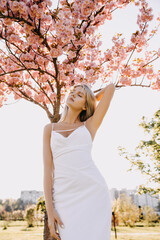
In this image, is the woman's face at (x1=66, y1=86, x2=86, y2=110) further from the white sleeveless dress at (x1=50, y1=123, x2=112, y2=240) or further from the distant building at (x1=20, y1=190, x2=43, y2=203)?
the distant building at (x1=20, y1=190, x2=43, y2=203)

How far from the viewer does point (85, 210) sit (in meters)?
1.62

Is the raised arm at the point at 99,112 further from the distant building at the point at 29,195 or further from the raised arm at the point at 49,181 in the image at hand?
the distant building at the point at 29,195

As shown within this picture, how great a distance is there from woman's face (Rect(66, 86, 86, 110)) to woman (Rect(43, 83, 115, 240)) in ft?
0.54

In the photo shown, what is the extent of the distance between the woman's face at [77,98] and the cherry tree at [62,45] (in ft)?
5.86

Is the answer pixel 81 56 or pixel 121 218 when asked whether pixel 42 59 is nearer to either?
pixel 81 56

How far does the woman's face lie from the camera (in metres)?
2.15

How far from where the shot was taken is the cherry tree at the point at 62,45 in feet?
12.4

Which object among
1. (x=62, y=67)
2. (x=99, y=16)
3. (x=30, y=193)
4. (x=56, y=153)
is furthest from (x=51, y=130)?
(x=30, y=193)

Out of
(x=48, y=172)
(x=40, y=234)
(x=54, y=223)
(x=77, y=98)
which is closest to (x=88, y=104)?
(x=77, y=98)

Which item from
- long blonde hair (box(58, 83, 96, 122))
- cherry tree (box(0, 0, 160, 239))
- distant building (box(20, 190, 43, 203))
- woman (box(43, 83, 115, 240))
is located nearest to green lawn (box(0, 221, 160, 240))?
cherry tree (box(0, 0, 160, 239))

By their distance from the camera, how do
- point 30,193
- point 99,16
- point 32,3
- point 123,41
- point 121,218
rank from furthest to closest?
point 30,193, point 121,218, point 123,41, point 99,16, point 32,3

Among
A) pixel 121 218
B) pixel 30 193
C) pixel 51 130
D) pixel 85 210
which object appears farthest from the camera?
pixel 30 193

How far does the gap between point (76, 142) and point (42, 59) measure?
2.96m

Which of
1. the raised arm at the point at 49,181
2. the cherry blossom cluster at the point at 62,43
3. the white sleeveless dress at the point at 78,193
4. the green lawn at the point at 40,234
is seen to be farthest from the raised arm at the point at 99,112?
the green lawn at the point at 40,234
